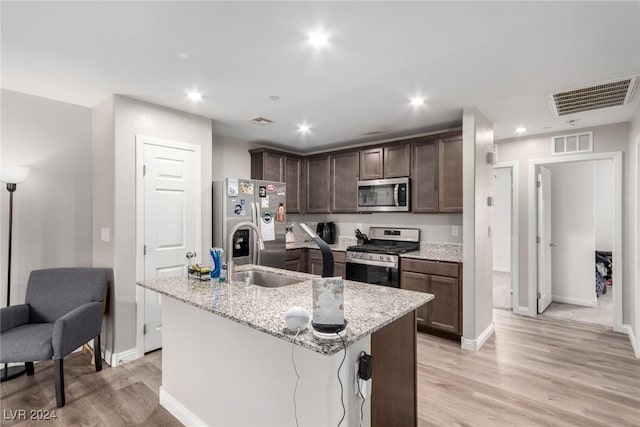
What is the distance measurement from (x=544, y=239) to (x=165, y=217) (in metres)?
4.83

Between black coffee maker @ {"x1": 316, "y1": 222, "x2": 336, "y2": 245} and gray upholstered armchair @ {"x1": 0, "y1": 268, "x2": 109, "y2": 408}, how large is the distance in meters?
2.89

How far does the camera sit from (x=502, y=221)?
7.23m

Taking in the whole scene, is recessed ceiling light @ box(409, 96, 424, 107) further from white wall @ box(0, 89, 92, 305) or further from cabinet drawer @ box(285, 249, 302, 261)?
white wall @ box(0, 89, 92, 305)

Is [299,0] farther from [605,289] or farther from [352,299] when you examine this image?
[605,289]

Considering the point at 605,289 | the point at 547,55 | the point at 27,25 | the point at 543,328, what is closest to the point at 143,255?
the point at 27,25

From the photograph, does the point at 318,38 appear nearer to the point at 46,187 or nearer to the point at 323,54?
the point at 323,54

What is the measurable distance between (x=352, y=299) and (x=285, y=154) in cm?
341

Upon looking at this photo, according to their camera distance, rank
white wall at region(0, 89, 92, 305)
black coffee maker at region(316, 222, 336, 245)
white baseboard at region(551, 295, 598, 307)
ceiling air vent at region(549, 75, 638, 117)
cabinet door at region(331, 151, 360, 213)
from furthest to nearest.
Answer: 1. black coffee maker at region(316, 222, 336, 245)
2. white baseboard at region(551, 295, 598, 307)
3. cabinet door at region(331, 151, 360, 213)
4. white wall at region(0, 89, 92, 305)
5. ceiling air vent at region(549, 75, 638, 117)

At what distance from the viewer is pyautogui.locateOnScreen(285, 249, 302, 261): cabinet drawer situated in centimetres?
445

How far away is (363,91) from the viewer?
9.07ft

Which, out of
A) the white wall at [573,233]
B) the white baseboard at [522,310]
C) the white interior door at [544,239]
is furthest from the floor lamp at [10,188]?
the white wall at [573,233]

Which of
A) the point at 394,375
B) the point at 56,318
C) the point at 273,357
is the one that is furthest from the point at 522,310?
the point at 56,318

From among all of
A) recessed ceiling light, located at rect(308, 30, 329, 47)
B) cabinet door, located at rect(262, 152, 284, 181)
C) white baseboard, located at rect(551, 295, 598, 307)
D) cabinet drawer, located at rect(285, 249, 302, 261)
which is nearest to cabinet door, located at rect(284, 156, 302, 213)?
cabinet door, located at rect(262, 152, 284, 181)

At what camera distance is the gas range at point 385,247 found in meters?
3.86
